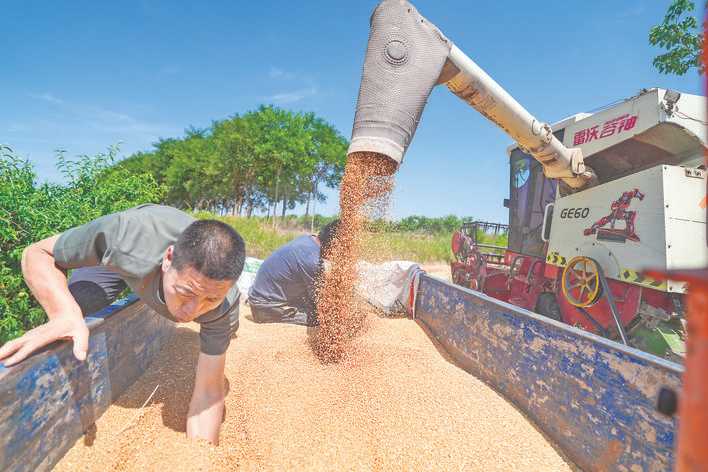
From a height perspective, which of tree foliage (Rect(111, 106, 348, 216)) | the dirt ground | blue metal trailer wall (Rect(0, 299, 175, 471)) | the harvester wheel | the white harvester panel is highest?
tree foliage (Rect(111, 106, 348, 216))

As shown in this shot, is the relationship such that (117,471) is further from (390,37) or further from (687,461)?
(390,37)

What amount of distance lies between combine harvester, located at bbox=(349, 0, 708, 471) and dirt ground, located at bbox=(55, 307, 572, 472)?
0.85ft

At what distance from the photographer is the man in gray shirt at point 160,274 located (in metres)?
1.64

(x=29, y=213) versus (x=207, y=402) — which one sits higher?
(x=29, y=213)

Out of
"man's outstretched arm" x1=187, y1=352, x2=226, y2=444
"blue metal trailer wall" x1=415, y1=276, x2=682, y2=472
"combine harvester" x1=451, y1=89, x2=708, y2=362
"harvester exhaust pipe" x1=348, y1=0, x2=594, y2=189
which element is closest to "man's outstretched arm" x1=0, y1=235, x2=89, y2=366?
"man's outstretched arm" x1=187, y1=352, x2=226, y2=444

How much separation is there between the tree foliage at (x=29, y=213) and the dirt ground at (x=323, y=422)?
98 centimetres

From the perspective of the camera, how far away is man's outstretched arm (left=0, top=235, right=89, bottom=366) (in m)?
1.44

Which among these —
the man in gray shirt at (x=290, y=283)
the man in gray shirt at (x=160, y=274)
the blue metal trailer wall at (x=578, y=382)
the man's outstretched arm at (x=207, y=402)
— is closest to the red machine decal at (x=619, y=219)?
the blue metal trailer wall at (x=578, y=382)

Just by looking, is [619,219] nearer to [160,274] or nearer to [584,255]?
[584,255]

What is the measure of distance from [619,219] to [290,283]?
2.90m

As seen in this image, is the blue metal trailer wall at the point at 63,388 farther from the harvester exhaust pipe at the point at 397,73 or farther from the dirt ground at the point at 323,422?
the harvester exhaust pipe at the point at 397,73

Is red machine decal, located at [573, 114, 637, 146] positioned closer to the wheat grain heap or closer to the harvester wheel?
the harvester wheel

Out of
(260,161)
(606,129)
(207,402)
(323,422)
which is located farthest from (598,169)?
(260,161)

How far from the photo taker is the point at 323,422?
2.14 meters
